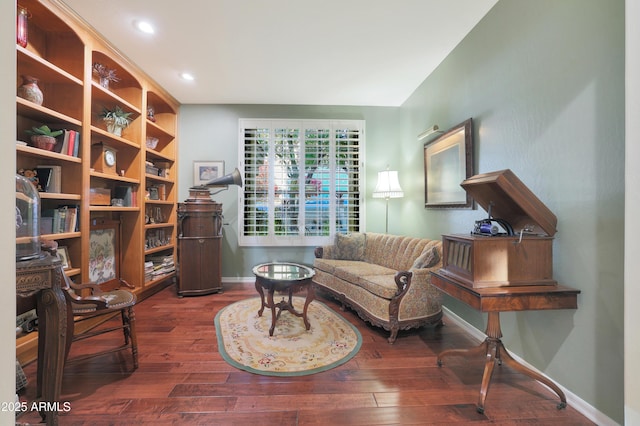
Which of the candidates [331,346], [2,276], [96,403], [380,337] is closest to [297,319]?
[331,346]

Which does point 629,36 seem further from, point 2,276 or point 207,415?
point 207,415

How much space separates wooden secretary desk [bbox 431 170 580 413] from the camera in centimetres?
147

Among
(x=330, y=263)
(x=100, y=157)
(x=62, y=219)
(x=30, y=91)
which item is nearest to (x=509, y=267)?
(x=330, y=263)

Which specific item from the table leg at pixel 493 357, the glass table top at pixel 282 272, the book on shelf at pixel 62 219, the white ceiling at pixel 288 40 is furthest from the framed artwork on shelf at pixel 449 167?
the book on shelf at pixel 62 219

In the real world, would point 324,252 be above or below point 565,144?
below

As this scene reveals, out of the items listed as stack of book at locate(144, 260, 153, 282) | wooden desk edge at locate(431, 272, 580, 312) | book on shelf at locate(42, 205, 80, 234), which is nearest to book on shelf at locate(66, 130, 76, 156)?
book on shelf at locate(42, 205, 80, 234)

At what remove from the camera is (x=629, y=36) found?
1017mm

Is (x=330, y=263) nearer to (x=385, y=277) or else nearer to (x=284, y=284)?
(x=385, y=277)

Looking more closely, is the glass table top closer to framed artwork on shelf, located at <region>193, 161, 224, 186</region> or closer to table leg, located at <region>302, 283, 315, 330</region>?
table leg, located at <region>302, 283, 315, 330</region>

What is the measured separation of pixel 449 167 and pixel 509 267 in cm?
149

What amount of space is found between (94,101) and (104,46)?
68 cm

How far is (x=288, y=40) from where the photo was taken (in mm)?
2559

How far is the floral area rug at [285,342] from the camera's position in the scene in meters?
1.92

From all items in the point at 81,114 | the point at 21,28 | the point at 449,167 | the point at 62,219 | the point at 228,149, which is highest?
the point at 21,28
